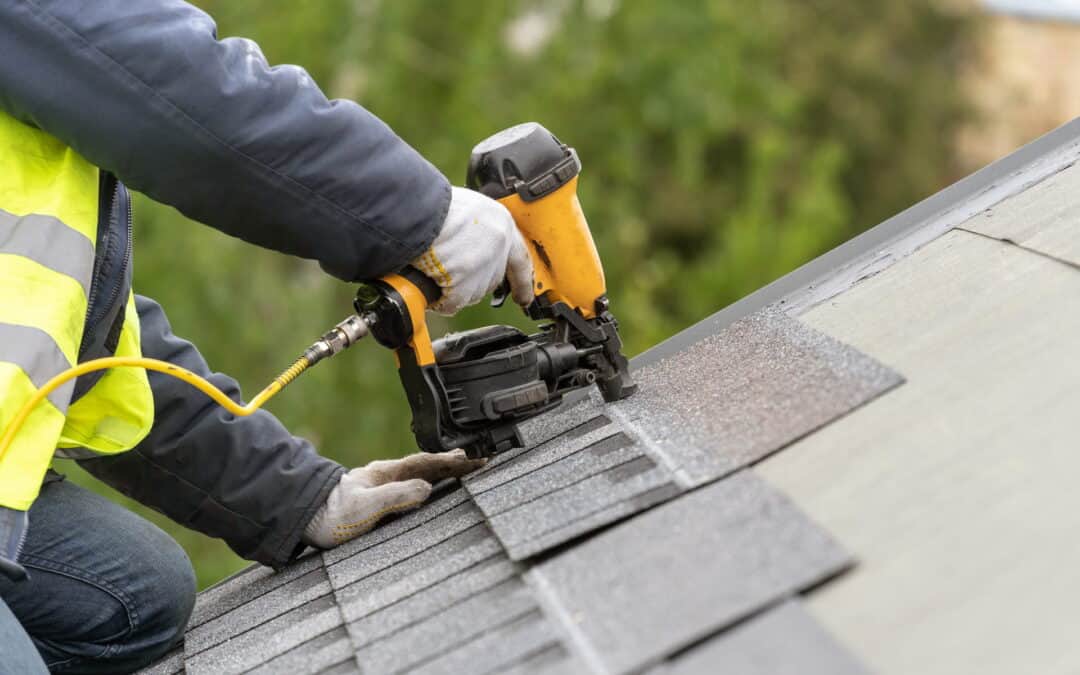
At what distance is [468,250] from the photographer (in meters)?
2.34

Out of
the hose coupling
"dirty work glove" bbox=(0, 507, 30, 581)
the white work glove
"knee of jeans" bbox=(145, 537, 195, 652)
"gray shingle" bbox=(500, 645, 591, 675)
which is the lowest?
"knee of jeans" bbox=(145, 537, 195, 652)

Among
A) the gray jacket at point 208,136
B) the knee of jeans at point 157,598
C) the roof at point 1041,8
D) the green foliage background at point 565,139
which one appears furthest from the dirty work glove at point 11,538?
the roof at point 1041,8

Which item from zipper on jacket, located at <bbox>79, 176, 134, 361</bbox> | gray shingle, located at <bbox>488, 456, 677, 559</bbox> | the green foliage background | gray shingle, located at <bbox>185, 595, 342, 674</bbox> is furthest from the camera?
the green foliage background

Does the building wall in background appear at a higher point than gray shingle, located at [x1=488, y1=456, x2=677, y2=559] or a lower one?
lower

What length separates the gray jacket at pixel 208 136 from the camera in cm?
199

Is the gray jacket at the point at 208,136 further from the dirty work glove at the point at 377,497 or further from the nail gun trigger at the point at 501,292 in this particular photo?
the dirty work glove at the point at 377,497

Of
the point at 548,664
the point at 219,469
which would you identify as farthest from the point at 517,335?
the point at 548,664

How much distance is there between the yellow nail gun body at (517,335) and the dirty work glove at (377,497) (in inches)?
5.2

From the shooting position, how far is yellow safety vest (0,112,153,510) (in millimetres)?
1950

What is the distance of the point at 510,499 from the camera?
2119 mm

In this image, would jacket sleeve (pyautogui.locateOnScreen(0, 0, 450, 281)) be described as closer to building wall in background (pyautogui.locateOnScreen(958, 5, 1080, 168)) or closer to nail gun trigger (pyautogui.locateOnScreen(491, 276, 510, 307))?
nail gun trigger (pyautogui.locateOnScreen(491, 276, 510, 307))

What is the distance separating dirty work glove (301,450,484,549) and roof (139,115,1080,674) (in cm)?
4

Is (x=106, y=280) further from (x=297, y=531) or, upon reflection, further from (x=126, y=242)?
(x=297, y=531)

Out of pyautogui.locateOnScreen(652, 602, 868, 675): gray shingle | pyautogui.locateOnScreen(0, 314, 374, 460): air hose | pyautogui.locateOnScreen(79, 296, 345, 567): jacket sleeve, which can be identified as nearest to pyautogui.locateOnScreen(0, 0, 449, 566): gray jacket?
pyautogui.locateOnScreen(0, 314, 374, 460): air hose
